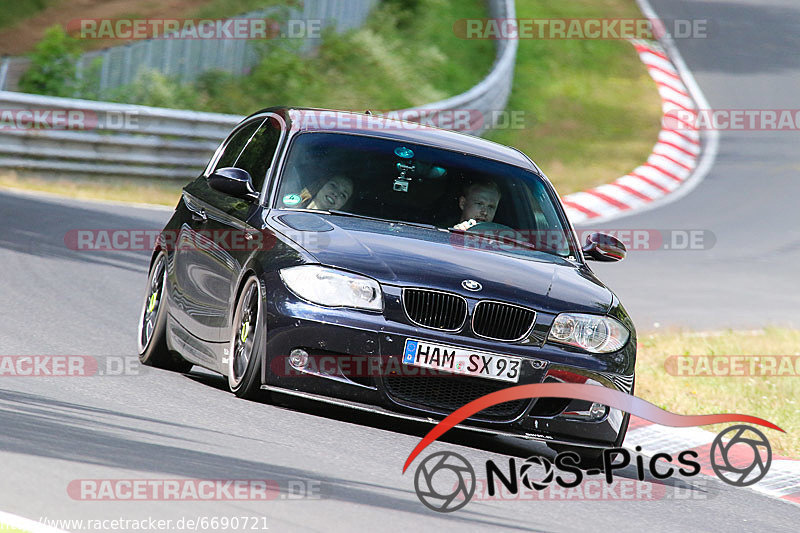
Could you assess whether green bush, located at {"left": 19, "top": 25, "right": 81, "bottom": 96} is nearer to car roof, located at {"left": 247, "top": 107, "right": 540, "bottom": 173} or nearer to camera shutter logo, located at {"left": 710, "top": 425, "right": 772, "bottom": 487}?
car roof, located at {"left": 247, "top": 107, "right": 540, "bottom": 173}

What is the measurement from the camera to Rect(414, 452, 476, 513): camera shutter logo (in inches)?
229

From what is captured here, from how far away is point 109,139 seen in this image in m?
18.5

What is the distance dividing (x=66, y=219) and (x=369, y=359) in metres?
8.89

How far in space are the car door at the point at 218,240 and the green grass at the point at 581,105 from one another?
45.3 feet

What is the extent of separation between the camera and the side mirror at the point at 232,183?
7.76 metres

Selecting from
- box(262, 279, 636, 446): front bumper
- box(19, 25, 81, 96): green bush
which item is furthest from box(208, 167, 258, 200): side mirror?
box(19, 25, 81, 96): green bush

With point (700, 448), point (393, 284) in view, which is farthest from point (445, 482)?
point (700, 448)

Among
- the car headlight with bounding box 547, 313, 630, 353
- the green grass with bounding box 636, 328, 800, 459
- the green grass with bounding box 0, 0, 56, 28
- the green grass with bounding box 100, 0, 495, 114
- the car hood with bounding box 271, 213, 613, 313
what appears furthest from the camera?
the green grass with bounding box 0, 0, 56, 28

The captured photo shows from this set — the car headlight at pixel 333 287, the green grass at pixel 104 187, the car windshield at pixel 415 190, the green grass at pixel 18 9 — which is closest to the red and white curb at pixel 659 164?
the green grass at pixel 104 187

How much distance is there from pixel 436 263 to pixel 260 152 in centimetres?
181

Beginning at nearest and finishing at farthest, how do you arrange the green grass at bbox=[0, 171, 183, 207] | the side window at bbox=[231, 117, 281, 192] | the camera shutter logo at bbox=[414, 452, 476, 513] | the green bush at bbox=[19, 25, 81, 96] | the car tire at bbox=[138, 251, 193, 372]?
the camera shutter logo at bbox=[414, 452, 476, 513], the side window at bbox=[231, 117, 281, 192], the car tire at bbox=[138, 251, 193, 372], the green grass at bbox=[0, 171, 183, 207], the green bush at bbox=[19, 25, 81, 96]

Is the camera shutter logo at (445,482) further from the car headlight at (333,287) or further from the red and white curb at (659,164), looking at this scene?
the red and white curb at (659,164)

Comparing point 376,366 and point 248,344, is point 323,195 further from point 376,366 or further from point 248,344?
point 376,366

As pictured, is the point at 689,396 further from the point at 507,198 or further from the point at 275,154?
the point at 275,154
